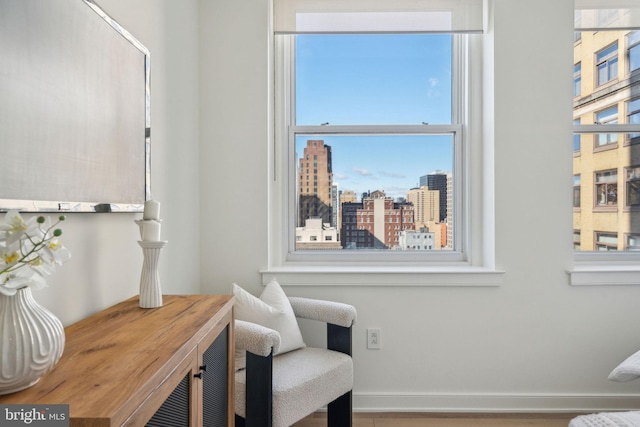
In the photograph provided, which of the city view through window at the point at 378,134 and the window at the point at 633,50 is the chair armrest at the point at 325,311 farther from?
the window at the point at 633,50

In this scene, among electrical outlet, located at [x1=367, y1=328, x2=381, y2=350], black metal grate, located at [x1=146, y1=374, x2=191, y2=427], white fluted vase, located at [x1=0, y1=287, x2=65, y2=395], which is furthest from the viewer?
electrical outlet, located at [x1=367, y1=328, x2=381, y2=350]

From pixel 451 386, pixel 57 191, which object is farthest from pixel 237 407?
pixel 451 386

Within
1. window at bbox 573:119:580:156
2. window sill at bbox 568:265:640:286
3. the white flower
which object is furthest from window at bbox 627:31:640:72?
the white flower

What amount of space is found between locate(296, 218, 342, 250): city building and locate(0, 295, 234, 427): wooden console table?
1.05 metres

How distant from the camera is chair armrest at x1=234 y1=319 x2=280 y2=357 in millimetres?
1433

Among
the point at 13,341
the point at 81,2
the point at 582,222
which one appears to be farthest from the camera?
the point at 582,222

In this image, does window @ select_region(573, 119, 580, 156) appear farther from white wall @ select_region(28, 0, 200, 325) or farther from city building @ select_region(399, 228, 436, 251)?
white wall @ select_region(28, 0, 200, 325)

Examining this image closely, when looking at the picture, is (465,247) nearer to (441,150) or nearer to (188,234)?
(441,150)

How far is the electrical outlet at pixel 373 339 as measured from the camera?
2178 millimetres

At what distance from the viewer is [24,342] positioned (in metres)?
0.66

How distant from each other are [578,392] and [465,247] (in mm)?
978

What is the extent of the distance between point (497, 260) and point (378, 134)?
998 millimetres

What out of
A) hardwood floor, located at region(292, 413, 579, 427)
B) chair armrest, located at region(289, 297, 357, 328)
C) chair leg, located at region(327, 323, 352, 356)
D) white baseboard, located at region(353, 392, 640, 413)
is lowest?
hardwood floor, located at region(292, 413, 579, 427)

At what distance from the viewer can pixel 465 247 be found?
239cm
